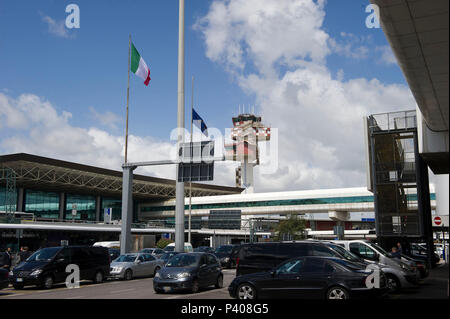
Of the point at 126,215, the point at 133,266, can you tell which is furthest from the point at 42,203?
the point at 133,266

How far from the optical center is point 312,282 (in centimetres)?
1295

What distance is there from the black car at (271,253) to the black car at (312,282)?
413 centimetres

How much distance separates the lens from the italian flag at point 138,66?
3428cm

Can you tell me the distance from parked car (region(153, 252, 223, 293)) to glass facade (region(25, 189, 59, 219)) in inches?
2566

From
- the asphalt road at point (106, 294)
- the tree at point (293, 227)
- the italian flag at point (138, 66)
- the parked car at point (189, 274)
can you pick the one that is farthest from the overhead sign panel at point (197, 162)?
the tree at point (293, 227)

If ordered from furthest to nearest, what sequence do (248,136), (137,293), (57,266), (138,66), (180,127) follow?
(248,136) → (180,127) → (138,66) → (57,266) → (137,293)

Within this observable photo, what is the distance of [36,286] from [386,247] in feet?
82.4

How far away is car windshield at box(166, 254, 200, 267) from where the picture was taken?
61.4ft

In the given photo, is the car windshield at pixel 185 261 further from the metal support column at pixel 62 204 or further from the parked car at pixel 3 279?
the metal support column at pixel 62 204

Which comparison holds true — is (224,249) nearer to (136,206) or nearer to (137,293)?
(137,293)

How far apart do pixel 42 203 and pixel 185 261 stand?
6736 cm

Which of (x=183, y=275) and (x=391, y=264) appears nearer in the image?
(x=183, y=275)
